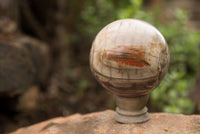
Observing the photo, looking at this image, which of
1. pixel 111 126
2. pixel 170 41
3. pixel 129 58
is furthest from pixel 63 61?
pixel 129 58

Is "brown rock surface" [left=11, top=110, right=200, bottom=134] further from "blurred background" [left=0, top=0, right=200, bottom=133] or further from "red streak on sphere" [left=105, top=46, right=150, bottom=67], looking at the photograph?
"blurred background" [left=0, top=0, right=200, bottom=133]

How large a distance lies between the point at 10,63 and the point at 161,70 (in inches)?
74.6

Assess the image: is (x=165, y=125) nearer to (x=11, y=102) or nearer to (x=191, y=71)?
(x=11, y=102)

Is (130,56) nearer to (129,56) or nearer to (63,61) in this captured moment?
(129,56)

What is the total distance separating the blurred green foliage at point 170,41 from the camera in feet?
13.2

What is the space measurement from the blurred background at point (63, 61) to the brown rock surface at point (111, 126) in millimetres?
936

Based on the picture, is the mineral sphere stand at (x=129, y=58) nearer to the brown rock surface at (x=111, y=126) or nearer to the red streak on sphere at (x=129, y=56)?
the red streak on sphere at (x=129, y=56)

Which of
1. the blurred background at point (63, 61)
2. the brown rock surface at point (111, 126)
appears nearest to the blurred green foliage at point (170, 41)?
the blurred background at point (63, 61)

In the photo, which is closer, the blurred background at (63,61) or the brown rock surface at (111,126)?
the brown rock surface at (111,126)

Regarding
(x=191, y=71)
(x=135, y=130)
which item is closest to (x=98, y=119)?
(x=135, y=130)

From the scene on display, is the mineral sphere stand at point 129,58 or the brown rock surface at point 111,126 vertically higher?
the mineral sphere stand at point 129,58

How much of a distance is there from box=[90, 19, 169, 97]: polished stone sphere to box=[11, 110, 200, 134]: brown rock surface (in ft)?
1.10

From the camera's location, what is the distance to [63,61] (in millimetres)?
6105

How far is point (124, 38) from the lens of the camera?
6.88 ft
